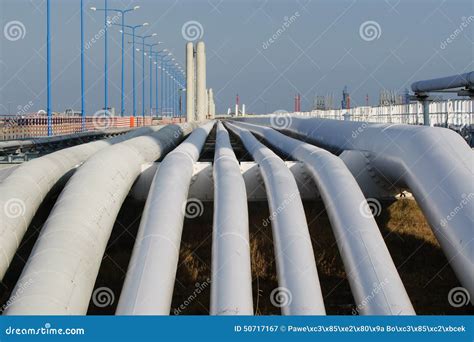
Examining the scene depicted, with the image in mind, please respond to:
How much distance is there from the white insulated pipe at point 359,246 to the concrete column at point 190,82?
228ft

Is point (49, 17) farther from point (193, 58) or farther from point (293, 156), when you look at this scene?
point (193, 58)

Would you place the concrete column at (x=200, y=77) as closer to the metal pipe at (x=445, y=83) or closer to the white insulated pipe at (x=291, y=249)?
the metal pipe at (x=445, y=83)

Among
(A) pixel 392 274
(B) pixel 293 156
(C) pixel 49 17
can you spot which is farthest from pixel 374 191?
(C) pixel 49 17

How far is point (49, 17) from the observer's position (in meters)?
31.5

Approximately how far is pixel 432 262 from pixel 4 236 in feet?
17.9

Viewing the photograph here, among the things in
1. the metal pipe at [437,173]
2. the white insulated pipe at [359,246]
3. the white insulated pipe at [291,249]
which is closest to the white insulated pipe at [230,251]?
the white insulated pipe at [291,249]

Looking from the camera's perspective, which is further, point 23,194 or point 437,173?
point 23,194

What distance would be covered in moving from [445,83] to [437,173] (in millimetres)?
12073

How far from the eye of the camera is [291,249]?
22.4 feet

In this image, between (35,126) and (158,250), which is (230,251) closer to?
(158,250)

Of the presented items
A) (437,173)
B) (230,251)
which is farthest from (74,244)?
(437,173)

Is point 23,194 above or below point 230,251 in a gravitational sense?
above

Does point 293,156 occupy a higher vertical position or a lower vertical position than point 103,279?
higher

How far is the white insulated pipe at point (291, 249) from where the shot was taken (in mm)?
5922
